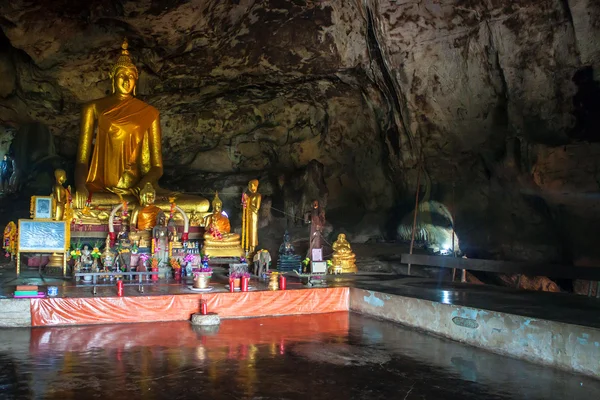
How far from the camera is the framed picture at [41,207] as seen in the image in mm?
7832

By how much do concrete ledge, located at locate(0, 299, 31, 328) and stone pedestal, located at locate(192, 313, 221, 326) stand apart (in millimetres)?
1662

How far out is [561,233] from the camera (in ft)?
30.7

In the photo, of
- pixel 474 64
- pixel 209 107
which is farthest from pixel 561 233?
pixel 209 107

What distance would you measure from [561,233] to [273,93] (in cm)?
730

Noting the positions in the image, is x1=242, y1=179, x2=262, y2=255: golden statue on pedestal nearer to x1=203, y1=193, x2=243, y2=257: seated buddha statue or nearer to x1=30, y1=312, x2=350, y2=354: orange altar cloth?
x1=203, y1=193, x2=243, y2=257: seated buddha statue

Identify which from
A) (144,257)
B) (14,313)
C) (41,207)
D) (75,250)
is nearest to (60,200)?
(41,207)

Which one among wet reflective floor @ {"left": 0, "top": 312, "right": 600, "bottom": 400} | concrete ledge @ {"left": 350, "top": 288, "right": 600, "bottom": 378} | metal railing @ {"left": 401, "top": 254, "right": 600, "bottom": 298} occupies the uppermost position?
metal railing @ {"left": 401, "top": 254, "right": 600, "bottom": 298}

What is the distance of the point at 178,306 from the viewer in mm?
6316

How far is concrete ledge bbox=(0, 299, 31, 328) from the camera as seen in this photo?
5730mm

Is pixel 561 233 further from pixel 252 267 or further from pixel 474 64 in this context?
pixel 252 267

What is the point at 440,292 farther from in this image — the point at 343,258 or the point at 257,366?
the point at 257,366

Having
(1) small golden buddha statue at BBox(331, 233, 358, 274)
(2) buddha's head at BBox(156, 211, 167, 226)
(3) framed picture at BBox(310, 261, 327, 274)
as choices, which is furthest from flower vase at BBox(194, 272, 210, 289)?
(1) small golden buddha statue at BBox(331, 233, 358, 274)

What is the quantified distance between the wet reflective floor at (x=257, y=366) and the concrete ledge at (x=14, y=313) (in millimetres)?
141

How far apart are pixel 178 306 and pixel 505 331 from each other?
3.40 metres
